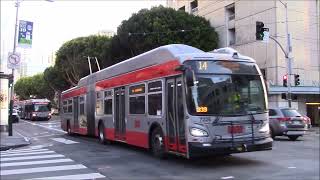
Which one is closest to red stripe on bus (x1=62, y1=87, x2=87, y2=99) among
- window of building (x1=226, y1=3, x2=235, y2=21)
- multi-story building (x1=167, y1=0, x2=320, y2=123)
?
multi-story building (x1=167, y1=0, x2=320, y2=123)

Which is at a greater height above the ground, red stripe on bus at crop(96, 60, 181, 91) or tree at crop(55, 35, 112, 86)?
tree at crop(55, 35, 112, 86)

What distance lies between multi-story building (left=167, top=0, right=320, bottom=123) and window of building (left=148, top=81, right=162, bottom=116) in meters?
→ 28.2

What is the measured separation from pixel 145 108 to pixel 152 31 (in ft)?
113

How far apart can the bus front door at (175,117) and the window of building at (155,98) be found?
23.7 inches

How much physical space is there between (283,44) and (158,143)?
3180cm

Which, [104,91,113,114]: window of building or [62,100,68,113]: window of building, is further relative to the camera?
[62,100,68,113]: window of building

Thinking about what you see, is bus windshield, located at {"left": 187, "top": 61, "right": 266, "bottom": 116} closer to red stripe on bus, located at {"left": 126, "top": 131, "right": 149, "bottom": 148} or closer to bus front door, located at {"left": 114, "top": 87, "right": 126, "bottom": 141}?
red stripe on bus, located at {"left": 126, "top": 131, "right": 149, "bottom": 148}

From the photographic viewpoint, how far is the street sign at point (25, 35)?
27.6 metres

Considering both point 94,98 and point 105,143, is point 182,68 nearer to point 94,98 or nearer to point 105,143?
point 105,143

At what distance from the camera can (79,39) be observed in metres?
70.0

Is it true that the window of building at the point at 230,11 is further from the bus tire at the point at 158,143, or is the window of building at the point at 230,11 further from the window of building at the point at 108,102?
the bus tire at the point at 158,143

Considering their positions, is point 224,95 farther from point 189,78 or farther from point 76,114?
point 76,114

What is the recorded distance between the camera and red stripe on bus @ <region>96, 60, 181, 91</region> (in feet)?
42.9

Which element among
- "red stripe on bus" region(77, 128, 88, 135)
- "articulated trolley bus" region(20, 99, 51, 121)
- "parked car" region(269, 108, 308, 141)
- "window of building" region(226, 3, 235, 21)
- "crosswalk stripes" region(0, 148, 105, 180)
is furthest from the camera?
"articulated trolley bus" region(20, 99, 51, 121)
